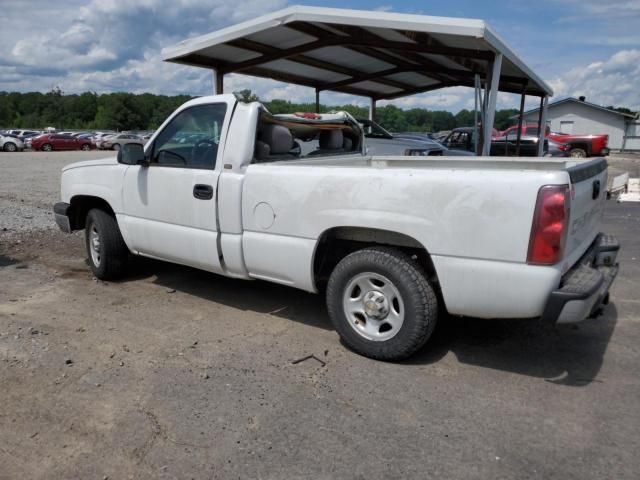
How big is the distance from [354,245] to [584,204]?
1631 millimetres

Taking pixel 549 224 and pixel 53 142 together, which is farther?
pixel 53 142

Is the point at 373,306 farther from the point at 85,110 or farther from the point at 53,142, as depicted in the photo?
the point at 85,110

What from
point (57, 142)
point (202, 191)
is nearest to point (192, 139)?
point (202, 191)

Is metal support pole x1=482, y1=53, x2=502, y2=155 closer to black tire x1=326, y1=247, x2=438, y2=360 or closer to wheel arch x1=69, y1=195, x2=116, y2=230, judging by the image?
black tire x1=326, y1=247, x2=438, y2=360

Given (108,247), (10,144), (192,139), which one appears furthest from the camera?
(10,144)

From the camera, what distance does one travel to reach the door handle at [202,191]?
4.42m

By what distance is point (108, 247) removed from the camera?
217 inches

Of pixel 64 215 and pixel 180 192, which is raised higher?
pixel 180 192

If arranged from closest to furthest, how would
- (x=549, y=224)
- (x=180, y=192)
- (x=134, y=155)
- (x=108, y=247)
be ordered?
(x=549, y=224) < (x=180, y=192) < (x=134, y=155) < (x=108, y=247)

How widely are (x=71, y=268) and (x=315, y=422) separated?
14.6 ft

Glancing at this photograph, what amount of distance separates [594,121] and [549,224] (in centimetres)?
5030

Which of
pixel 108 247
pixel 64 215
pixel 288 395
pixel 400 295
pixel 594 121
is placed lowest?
pixel 288 395

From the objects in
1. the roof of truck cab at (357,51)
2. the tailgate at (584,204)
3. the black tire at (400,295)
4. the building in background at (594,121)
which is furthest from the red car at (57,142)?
the tailgate at (584,204)

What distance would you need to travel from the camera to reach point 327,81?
1215cm
